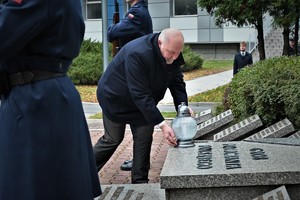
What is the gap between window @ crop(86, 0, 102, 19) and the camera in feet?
125

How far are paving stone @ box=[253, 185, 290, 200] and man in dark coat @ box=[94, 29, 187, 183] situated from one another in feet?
3.89

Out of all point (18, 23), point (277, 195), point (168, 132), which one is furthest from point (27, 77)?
point (168, 132)

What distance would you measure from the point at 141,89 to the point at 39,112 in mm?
2340

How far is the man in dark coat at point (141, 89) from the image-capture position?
16.7 feet

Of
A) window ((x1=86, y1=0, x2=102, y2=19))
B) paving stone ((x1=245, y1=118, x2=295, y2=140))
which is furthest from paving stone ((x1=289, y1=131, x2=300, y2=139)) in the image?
window ((x1=86, y1=0, x2=102, y2=19))

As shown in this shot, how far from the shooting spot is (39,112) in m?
2.83

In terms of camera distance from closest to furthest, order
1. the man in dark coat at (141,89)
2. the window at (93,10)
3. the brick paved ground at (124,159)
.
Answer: the man in dark coat at (141,89)
the brick paved ground at (124,159)
the window at (93,10)

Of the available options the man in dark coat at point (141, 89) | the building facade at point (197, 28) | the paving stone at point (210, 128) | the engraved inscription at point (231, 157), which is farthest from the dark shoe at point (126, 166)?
the building facade at point (197, 28)

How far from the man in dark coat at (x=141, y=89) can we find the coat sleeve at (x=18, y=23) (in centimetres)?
239

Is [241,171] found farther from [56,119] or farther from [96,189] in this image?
[56,119]

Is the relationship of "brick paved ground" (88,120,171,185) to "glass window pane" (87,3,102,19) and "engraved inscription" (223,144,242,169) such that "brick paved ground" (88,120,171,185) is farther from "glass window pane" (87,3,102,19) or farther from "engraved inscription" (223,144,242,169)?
"glass window pane" (87,3,102,19)

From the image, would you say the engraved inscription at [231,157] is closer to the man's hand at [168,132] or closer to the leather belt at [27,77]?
the man's hand at [168,132]

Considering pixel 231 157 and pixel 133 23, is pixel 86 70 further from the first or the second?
pixel 231 157

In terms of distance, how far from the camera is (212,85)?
2283 cm
